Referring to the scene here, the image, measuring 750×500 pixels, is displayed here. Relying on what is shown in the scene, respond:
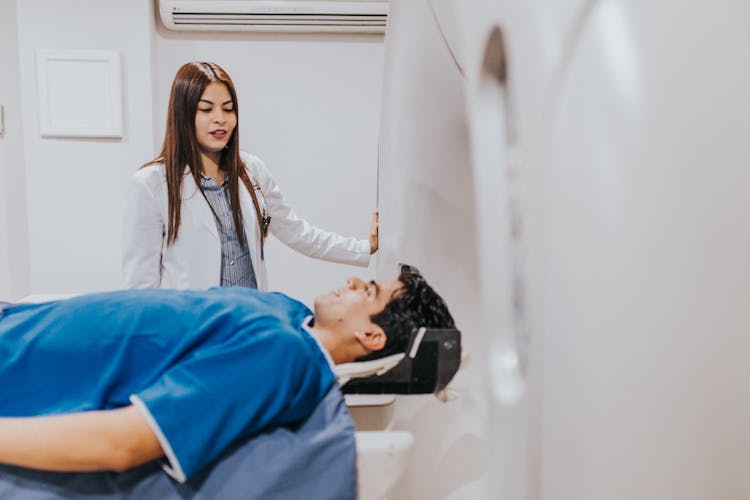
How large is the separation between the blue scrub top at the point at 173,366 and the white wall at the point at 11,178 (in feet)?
6.91

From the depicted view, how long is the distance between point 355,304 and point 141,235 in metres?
0.91

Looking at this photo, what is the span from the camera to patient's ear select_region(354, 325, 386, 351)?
1121 mm

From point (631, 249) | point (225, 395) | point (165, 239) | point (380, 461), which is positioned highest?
point (631, 249)

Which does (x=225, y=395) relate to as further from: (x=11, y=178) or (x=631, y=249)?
(x=11, y=178)

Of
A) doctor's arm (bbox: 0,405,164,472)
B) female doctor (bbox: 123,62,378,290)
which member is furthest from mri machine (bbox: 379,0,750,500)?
female doctor (bbox: 123,62,378,290)

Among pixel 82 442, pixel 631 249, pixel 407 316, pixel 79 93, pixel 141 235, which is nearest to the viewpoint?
pixel 631 249

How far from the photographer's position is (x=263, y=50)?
305 centimetres

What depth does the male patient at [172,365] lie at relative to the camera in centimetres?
87

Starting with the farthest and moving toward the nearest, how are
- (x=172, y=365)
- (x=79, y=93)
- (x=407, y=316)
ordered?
(x=79, y=93)
(x=407, y=316)
(x=172, y=365)

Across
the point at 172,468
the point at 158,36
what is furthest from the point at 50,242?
the point at 172,468

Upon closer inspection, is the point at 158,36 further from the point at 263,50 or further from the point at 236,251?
the point at 236,251

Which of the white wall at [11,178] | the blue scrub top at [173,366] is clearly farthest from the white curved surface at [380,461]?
the white wall at [11,178]

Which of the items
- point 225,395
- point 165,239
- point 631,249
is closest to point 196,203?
point 165,239

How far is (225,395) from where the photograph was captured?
888mm
